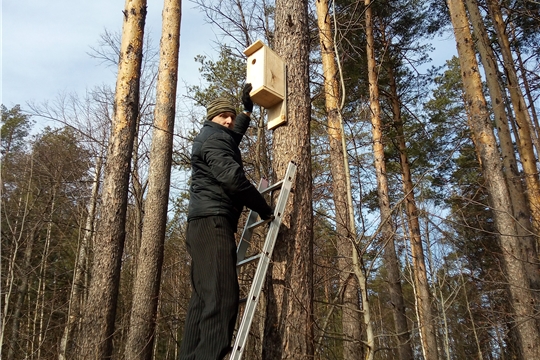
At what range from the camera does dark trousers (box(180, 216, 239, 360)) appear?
227 cm

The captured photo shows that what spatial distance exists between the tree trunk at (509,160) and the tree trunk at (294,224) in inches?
214

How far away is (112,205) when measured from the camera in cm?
532

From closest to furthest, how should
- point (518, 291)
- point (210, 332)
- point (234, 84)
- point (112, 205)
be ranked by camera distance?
point (210, 332) < point (112, 205) < point (518, 291) < point (234, 84)

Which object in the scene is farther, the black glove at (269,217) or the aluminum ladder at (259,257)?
the black glove at (269,217)

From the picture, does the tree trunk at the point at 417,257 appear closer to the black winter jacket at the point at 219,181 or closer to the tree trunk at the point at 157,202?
the tree trunk at the point at 157,202

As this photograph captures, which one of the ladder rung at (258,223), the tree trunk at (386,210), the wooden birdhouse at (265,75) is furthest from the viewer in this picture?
the tree trunk at (386,210)

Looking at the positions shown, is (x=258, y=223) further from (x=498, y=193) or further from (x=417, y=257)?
(x=417, y=257)

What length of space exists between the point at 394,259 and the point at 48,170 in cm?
1067

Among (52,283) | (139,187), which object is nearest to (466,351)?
(139,187)

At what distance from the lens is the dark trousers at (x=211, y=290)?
227 cm

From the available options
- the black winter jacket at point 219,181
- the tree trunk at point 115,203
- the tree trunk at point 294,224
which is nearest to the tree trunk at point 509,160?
the tree trunk at point 294,224

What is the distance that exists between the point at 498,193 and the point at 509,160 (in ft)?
3.96

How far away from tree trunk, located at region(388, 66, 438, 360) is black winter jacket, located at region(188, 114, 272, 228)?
5.46 meters

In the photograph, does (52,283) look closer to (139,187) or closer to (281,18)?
(139,187)
